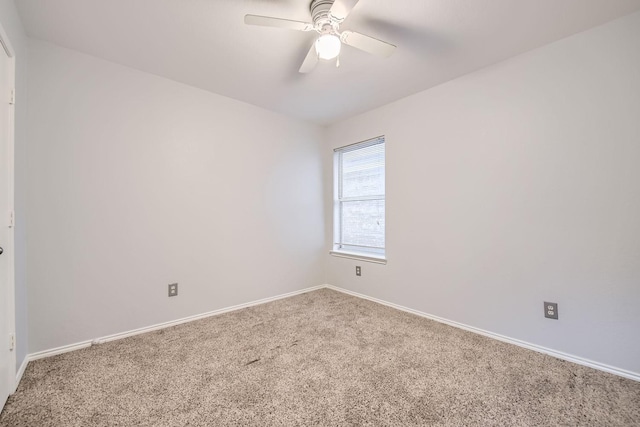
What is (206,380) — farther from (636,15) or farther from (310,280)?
(636,15)

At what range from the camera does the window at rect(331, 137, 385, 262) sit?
3.30 m

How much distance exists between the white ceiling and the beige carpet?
233 cm

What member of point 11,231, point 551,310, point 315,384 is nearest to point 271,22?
point 11,231

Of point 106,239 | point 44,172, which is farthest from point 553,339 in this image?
point 44,172

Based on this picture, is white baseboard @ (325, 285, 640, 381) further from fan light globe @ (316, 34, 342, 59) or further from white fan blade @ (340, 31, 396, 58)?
fan light globe @ (316, 34, 342, 59)

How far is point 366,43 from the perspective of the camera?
66.0 inches

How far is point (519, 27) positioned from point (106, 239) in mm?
3515

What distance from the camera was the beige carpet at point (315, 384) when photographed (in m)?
1.38

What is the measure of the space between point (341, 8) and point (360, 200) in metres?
2.35

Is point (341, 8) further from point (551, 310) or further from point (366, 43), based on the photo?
point (551, 310)

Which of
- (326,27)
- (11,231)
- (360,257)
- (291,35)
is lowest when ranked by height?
(360,257)

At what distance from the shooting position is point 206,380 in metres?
1.69

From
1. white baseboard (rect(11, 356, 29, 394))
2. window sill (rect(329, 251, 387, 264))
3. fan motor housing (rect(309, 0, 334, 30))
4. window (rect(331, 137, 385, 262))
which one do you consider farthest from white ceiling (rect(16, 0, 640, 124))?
white baseboard (rect(11, 356, 29, 394))

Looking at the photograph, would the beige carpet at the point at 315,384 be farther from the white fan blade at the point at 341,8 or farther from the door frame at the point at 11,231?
the white fan blade at the point at 341,8
